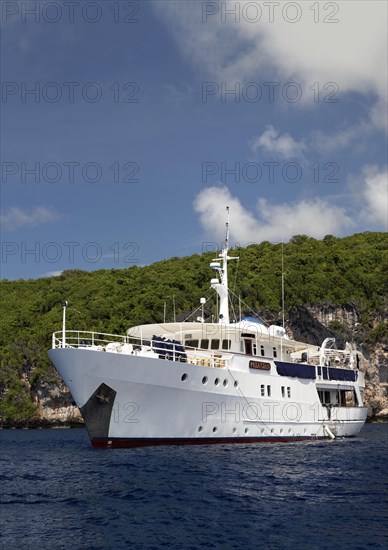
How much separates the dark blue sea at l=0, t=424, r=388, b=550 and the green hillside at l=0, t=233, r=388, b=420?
4004 cm

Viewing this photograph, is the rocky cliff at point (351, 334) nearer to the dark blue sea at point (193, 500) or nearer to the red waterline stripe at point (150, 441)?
the red waterline stripe at point (150, 441)

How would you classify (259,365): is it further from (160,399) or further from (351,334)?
(351,334)

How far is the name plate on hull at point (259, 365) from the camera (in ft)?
107

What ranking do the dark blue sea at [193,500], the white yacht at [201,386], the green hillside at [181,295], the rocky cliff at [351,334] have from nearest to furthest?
the dark blue sea at [193,500] → the white yacht at [201,386] → the rocky cliff at [351,334] → the green hillside at [181,295]

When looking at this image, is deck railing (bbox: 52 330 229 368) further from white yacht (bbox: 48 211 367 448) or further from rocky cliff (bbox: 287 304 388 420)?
rocky cliff (bbox: 287 304 388 420)

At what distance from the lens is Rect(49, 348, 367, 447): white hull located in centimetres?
2752

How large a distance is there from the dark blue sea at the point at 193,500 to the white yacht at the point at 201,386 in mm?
1809

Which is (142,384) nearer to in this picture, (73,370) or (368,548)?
(73,370)

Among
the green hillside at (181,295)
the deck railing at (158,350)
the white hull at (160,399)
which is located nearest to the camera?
the white hull at (160,399)

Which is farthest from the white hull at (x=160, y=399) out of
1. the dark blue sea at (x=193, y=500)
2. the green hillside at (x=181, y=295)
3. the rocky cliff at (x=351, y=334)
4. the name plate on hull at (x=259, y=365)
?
the rocky cliff at (x=351, y=334)

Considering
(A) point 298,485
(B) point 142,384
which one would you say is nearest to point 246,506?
(A) point 298,485

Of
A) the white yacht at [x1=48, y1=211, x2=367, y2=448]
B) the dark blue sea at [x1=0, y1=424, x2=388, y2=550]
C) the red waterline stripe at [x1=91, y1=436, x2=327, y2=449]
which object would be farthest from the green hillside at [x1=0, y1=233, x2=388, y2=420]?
the dark blue sea at [x1=0, y1=424, x2=388, y2=550]

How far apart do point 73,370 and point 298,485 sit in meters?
12.0

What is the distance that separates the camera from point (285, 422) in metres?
34.0
